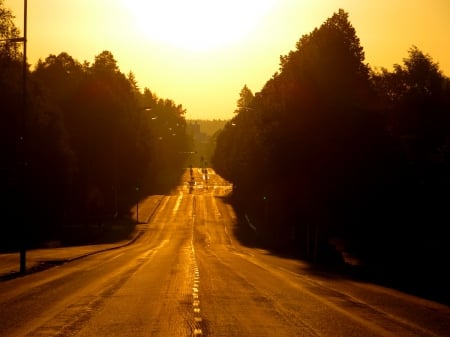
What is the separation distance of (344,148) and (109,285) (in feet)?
103

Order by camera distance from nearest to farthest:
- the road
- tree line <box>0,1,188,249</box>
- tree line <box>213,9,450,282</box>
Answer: the road < tree line <box>213,9,450,282</box> < tree line <box>0,1,188,249</box>

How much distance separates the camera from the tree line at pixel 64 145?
61750mm

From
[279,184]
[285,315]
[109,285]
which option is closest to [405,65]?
[279,184]

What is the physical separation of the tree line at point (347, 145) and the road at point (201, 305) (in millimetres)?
13630

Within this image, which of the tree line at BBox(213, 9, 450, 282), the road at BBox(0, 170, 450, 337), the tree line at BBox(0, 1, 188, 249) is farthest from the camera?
Answer: the tree line at BBox(0, 1, 188, 249)

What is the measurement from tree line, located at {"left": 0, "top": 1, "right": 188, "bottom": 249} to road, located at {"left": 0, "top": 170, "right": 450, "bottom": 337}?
7013 millimetres

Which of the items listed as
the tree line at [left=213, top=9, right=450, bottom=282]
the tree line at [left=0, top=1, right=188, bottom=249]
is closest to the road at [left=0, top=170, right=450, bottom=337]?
the tree line at [left=0, top=1, right=188, bottom=249]

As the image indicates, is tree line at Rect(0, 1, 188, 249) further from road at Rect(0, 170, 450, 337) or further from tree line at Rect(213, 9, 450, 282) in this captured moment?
tree line at Rect(213, 9, 450, 282)

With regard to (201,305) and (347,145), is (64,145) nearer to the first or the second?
(347,145)

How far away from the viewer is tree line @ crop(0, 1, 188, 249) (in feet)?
203

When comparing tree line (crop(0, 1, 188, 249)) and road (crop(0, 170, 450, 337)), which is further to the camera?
tree line (crop(0, 1, 188, 249))

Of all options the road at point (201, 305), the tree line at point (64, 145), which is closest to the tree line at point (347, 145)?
the road at point (201, 305)

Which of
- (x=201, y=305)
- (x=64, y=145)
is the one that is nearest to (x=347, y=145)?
(x=64, y=145)

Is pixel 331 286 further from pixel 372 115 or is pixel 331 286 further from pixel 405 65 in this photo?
pixel 405 65
